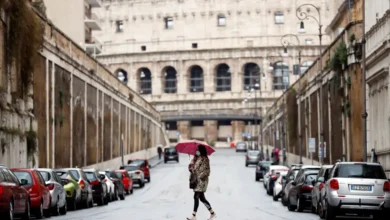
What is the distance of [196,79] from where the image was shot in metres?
154

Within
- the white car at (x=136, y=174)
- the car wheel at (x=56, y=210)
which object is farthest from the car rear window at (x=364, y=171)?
the white car at (x=136, y=174)

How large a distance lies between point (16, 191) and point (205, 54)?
411 feet

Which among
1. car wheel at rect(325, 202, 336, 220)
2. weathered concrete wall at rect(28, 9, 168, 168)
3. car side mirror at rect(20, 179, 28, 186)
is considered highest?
weathered concrete wall at rect(28, 9, 168, 168)

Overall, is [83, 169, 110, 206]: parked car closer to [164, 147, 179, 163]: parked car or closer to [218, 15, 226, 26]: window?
[164, 147, 179, 163]: parked car

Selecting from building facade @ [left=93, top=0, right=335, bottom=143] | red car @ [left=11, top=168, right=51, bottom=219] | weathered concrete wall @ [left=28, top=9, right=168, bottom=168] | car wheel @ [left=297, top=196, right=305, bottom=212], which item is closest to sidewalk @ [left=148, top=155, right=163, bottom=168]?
weathered concrete wall @ [left=28, top=9, right=168, bottom=168]

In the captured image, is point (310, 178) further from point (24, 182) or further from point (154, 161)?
point (154, 161)

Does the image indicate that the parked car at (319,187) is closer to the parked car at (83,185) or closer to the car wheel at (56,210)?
the car wheel at (56,210)

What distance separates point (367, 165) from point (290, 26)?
408ft

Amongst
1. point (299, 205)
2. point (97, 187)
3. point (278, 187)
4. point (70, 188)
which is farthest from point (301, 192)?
point (278, 187)

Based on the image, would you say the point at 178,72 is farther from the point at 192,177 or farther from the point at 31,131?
the point at 192,177

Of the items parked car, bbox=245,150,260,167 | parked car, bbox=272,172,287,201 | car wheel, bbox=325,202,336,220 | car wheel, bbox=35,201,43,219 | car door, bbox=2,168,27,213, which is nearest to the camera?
car door, bbox=2,168,27,213

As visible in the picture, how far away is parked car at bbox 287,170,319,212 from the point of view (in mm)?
32344

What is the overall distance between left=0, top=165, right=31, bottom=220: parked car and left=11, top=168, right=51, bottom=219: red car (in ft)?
4.29

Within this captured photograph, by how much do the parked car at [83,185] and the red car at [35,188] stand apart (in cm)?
699
